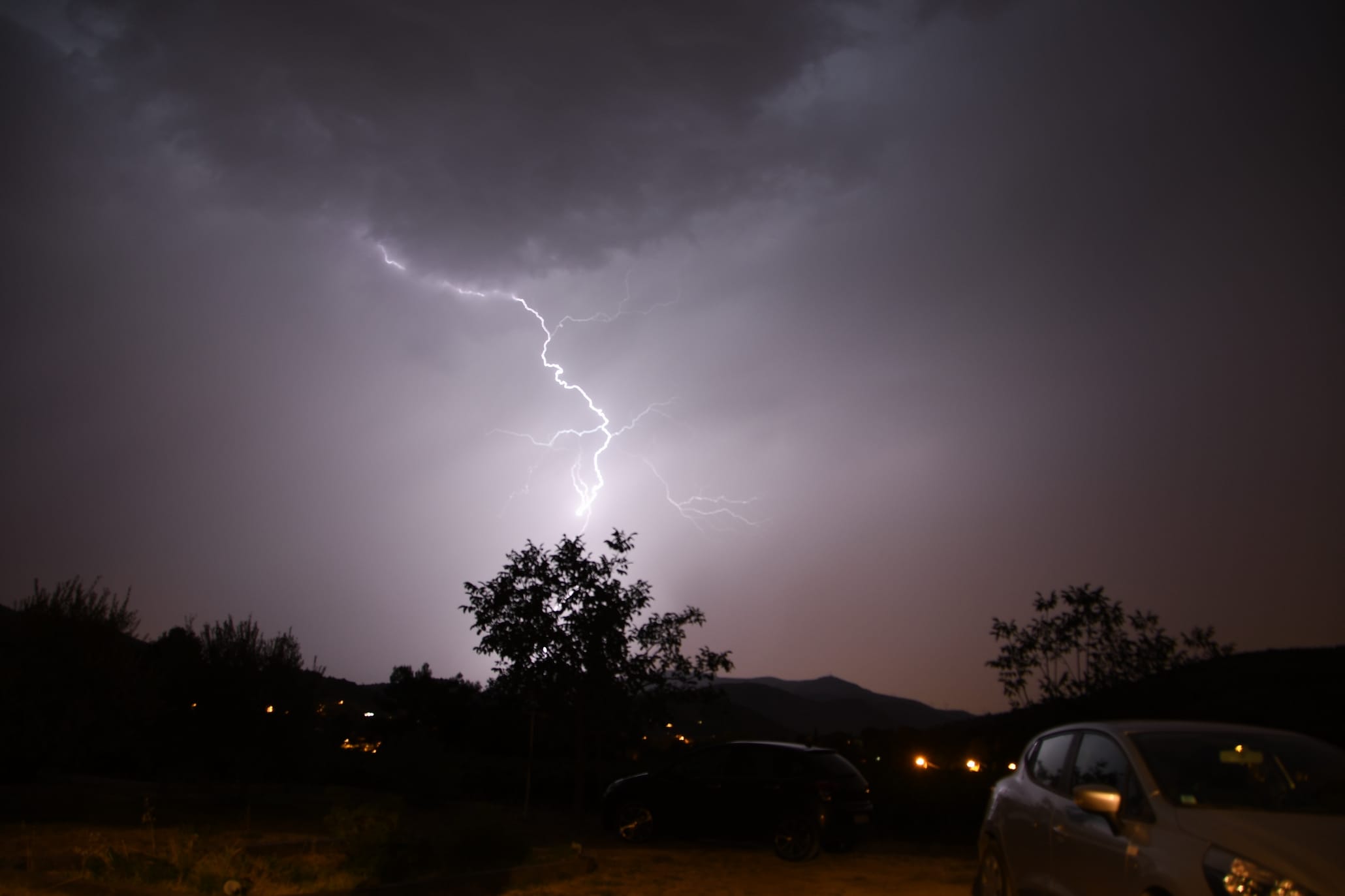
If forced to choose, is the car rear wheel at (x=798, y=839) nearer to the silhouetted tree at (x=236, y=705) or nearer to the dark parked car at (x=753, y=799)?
the dark parked car at (x=753, y=799)

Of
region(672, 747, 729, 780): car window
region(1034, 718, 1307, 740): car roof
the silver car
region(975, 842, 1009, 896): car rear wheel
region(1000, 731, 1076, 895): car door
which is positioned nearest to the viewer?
the silver car

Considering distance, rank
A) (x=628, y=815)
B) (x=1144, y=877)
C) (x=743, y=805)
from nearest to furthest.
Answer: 1. (x=1144, y=877)
2. (x=743, y=805)
3. (x=628, y=815)

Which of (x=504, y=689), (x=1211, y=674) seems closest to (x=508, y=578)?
(x=504, y=689)

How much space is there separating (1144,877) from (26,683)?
1793 cm

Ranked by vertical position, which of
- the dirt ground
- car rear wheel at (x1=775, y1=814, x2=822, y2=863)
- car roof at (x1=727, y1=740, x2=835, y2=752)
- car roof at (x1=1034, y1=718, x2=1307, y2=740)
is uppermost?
car roof at (x1=727, y1=740, x2=835, y2=752)

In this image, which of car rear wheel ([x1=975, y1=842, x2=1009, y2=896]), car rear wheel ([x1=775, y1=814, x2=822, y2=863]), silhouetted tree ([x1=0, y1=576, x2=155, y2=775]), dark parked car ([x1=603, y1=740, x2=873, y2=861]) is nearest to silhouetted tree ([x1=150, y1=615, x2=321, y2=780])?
silhouetted tree ([x1=0, y1=576, x2=155, y2=775])

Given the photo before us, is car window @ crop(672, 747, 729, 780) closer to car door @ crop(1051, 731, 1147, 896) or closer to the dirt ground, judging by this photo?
the dirt ground

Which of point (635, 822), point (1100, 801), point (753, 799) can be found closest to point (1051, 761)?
point (1100, 801)

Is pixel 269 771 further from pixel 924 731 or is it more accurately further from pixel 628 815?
pixel 924 731

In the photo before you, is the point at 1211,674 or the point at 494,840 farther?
the point at 1211,674

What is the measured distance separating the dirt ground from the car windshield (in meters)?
4.69

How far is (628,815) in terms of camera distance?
1299cm

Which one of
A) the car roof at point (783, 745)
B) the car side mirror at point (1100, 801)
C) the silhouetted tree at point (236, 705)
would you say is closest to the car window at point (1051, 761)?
the car side mirror at point (1100, 801)

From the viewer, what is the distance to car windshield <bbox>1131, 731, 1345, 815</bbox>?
4.29m
